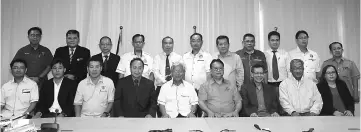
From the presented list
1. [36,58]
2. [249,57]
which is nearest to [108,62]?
[36,58]

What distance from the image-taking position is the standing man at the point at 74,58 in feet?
16.4

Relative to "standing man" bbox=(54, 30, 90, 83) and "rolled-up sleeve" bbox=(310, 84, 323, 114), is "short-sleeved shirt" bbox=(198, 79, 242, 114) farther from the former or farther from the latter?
"standing man" bbox=(54, 30, 90, 83)

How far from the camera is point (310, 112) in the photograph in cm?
423

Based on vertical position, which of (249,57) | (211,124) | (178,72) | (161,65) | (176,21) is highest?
(176,21)

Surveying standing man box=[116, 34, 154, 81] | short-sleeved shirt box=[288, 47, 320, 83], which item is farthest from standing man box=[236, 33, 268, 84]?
standing man box=[116, 34, 154, 81]

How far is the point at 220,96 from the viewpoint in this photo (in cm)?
431

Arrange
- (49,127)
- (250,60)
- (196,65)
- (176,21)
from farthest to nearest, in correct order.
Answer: (176,21), (250,60), (196,65), (49,127)

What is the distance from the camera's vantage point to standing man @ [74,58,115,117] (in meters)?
4.29

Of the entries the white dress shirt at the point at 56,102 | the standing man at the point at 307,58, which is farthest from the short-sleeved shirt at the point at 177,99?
the standing man at the point at 307,58

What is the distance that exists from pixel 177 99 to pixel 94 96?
1.02 meters

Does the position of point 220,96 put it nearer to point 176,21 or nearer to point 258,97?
point 258,97

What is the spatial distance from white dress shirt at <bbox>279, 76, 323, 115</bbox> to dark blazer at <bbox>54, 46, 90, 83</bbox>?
273 cm

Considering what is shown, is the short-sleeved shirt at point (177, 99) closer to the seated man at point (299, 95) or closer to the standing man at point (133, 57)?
the standing man at point (133, 57)

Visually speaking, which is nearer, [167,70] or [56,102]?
[56,102]
